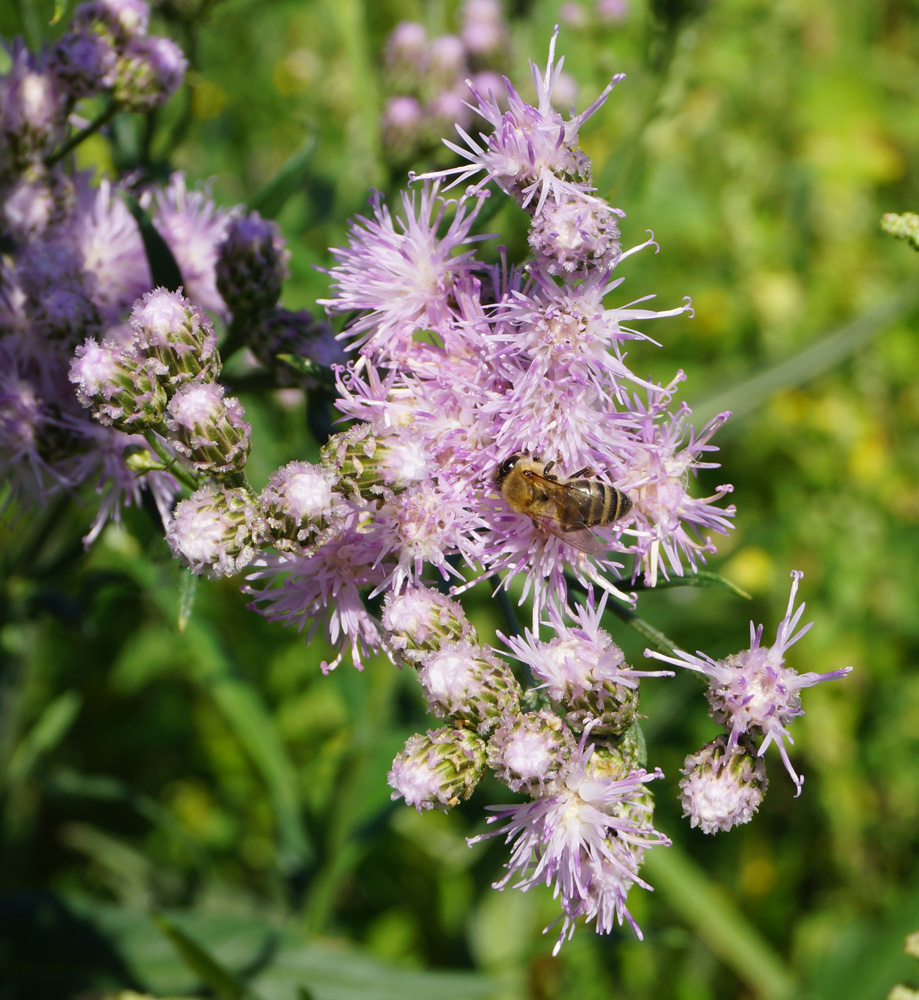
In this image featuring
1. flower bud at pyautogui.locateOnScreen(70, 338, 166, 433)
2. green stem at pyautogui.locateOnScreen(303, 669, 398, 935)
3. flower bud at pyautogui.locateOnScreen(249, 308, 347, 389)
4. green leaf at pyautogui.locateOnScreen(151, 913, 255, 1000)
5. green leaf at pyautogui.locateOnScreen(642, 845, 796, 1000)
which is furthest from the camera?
green leaf at pyautogui.locateOnScreen(642, 845, 796, 1000)

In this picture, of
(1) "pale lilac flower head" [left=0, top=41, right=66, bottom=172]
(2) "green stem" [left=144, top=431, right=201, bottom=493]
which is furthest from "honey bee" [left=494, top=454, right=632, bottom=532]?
(1) "pale lilac flower head" [left=0, top=41, right=66, bottom=172]

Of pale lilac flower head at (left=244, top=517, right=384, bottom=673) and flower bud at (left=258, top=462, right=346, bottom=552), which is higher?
flower bud at (left=258, top=462, right=346, bottom=552)

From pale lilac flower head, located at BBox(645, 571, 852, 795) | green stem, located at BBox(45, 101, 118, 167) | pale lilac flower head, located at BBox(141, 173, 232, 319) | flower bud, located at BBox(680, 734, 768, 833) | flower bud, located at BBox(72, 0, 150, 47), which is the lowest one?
flower bud, located at BBox(680, 734, 768, 833)

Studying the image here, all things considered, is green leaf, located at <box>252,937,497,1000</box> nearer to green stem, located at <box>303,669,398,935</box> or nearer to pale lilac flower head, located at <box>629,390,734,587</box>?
green stem, located at <box>303,669,398,935</box>

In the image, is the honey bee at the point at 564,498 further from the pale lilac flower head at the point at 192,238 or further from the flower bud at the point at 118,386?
the pale lilac flower head at the point at 192,238

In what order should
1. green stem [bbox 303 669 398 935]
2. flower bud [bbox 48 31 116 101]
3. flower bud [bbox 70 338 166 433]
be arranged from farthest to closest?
green stem [bbox 303 669 398 935] → flower bud [bbox 48 31 116 101] → flower bud [bbox 70 338 166 433]

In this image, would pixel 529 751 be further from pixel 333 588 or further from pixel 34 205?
pixel 34 205

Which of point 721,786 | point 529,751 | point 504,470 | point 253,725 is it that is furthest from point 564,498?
point 253,725
